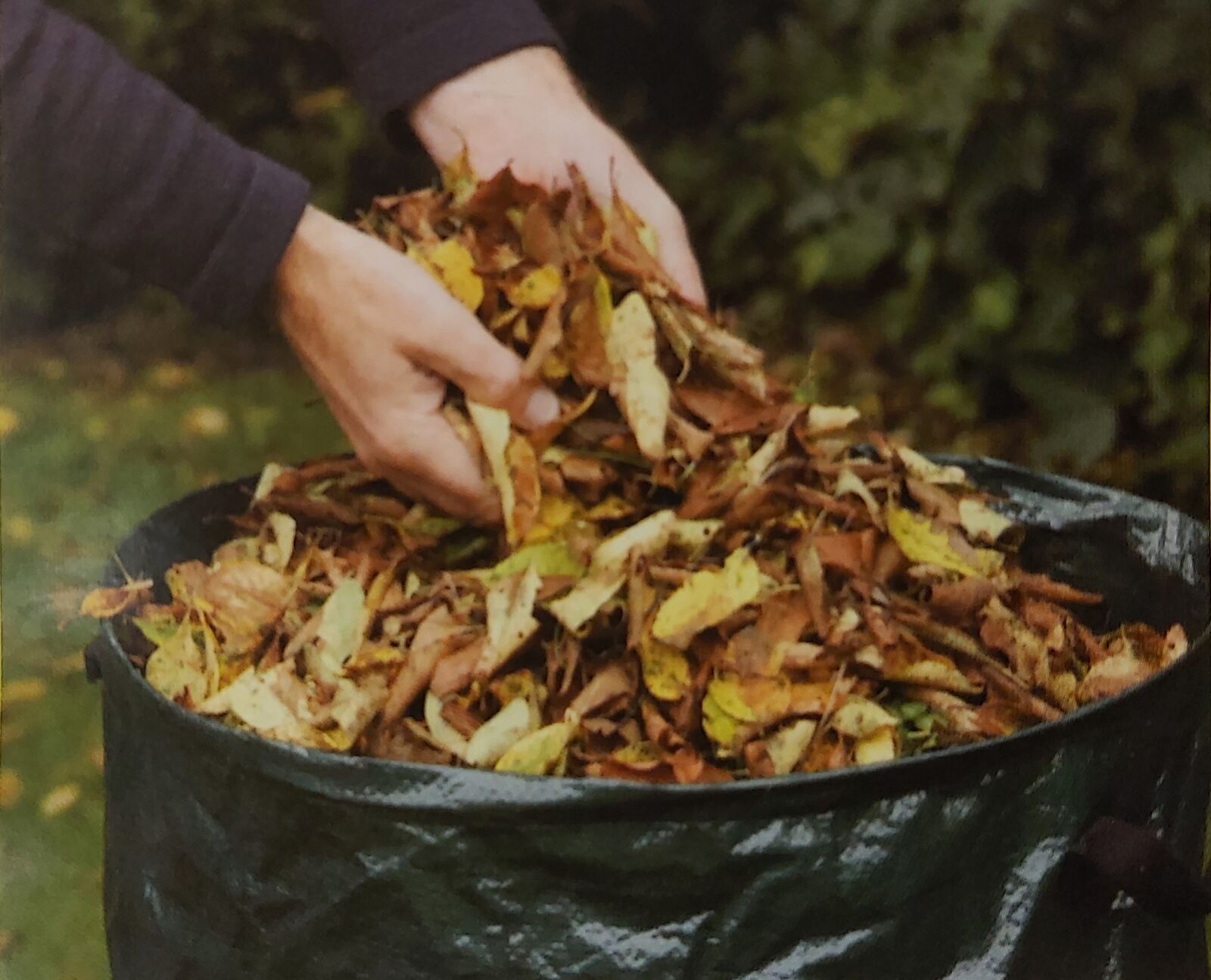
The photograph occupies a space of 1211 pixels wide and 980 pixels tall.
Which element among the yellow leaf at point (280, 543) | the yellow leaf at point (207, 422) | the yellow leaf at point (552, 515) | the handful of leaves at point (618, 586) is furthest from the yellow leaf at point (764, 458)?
the yellow leaf at point (207, 422)

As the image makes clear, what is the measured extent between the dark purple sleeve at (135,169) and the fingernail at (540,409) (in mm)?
194

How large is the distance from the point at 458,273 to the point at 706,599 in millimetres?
281

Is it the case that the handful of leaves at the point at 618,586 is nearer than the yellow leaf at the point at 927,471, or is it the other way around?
the handful of leaves at the point at 618,586

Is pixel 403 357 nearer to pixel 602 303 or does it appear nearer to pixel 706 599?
pixel 602 303

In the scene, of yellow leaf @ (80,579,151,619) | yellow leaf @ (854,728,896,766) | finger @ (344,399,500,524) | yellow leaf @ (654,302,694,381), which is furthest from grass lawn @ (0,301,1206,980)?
yellow leaf @ (854,728,896,766)

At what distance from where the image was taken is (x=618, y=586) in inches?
25.6

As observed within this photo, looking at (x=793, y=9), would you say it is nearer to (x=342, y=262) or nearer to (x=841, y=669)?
(x=342, y=262)

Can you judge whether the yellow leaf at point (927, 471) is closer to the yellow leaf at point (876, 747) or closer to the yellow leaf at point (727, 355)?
the yellow leaf at point (727, 355)

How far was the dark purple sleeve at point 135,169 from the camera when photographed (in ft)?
2.35

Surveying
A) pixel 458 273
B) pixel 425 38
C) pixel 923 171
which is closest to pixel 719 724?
pixel 458 273

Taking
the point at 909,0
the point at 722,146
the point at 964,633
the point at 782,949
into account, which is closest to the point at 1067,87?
the point at 909,0

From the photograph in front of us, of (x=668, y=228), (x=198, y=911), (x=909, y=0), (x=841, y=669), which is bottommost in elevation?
(x=198, y=911)

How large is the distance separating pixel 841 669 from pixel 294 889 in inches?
11.8

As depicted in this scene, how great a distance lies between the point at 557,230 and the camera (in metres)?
0.76
